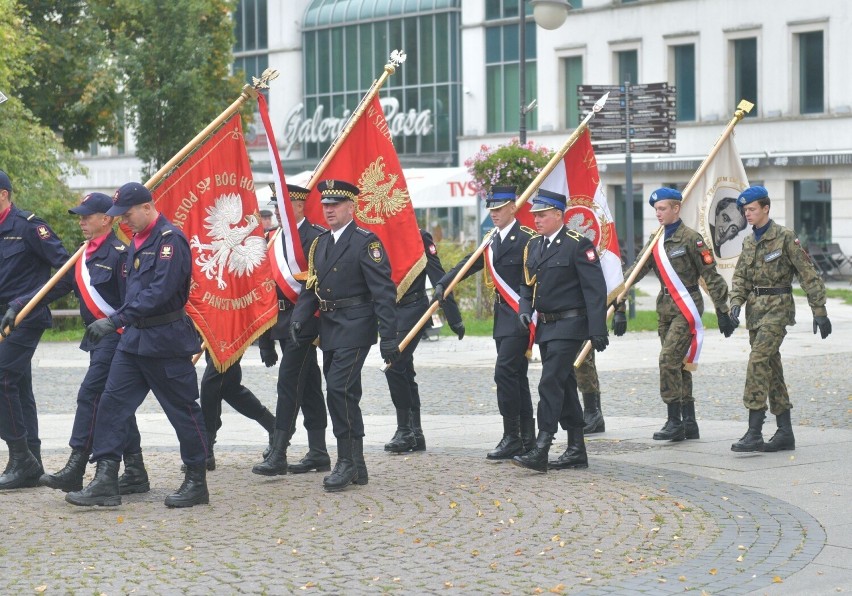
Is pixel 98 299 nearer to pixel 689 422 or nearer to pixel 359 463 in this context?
pixel 359 463

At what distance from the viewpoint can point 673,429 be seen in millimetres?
11125

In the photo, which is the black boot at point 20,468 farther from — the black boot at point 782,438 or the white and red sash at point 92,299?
the black boot at point 782,438

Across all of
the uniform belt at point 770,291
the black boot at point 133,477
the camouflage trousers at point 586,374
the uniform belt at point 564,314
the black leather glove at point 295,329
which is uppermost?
the uniform belt at point 770,291

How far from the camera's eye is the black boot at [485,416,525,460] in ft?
33.9

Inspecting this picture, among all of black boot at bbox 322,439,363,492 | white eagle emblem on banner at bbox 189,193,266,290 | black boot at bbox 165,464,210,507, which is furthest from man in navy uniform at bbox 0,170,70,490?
black boot at bbox 322,439,363,492

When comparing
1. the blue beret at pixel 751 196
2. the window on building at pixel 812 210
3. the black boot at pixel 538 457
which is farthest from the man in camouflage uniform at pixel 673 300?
the window on building at pixel 812 210

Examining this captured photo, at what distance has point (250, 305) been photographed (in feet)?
32.5

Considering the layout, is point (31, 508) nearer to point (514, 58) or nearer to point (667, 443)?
point (667, 443)

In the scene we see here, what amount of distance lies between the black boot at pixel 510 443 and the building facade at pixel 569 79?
17072 mm

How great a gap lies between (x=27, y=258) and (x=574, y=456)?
12.6ft

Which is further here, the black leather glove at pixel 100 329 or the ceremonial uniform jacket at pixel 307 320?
the ceremonial uniform jacket at pixel 307 320

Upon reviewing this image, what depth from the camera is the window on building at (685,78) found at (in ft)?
141

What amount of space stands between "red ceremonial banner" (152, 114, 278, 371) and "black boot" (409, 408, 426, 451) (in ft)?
5.16

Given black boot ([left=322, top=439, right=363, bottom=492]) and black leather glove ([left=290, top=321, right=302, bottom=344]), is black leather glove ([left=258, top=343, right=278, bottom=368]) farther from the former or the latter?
black boot ([left=322, top=439, right=363, bottom=492])
